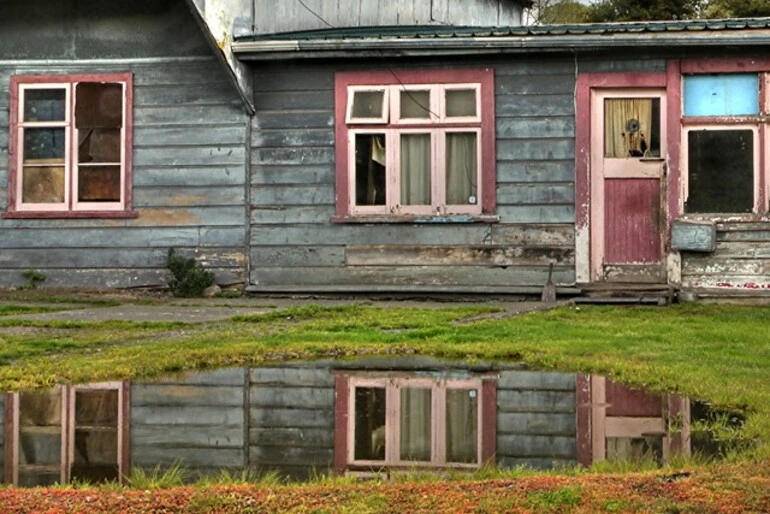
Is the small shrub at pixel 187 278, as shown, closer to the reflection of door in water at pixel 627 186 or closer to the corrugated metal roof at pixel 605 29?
the corrugated metal roof at pixel 605 29

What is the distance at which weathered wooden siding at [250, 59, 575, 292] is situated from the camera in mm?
15242

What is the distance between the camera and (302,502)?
435 centimetres

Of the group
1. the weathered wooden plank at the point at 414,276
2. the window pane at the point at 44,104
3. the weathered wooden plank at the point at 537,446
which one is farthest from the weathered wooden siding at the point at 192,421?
the window pane at the point at 44,104

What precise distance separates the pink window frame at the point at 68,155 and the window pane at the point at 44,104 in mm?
68

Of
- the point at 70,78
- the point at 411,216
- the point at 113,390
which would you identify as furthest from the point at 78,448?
the point at 70,78

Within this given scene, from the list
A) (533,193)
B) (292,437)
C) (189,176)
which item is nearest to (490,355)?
(292,437)

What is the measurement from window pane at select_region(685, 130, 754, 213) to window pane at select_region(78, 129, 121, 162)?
704 centimetres

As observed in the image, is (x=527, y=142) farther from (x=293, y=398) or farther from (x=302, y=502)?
(x=302, y=502)

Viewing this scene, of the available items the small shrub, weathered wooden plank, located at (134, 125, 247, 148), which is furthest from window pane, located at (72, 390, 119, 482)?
weathered wooden plank, located at (134, 125, 247, 148)

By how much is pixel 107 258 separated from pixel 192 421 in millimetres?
9790

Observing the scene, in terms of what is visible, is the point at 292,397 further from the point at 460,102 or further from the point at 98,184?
the point at 98,184

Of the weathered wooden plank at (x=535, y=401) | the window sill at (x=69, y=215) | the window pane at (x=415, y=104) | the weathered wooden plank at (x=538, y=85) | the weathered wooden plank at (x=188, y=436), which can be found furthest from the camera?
the window sill at (x=69, y=215)

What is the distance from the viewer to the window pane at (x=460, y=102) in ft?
50.6

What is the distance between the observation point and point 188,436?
243 inches
